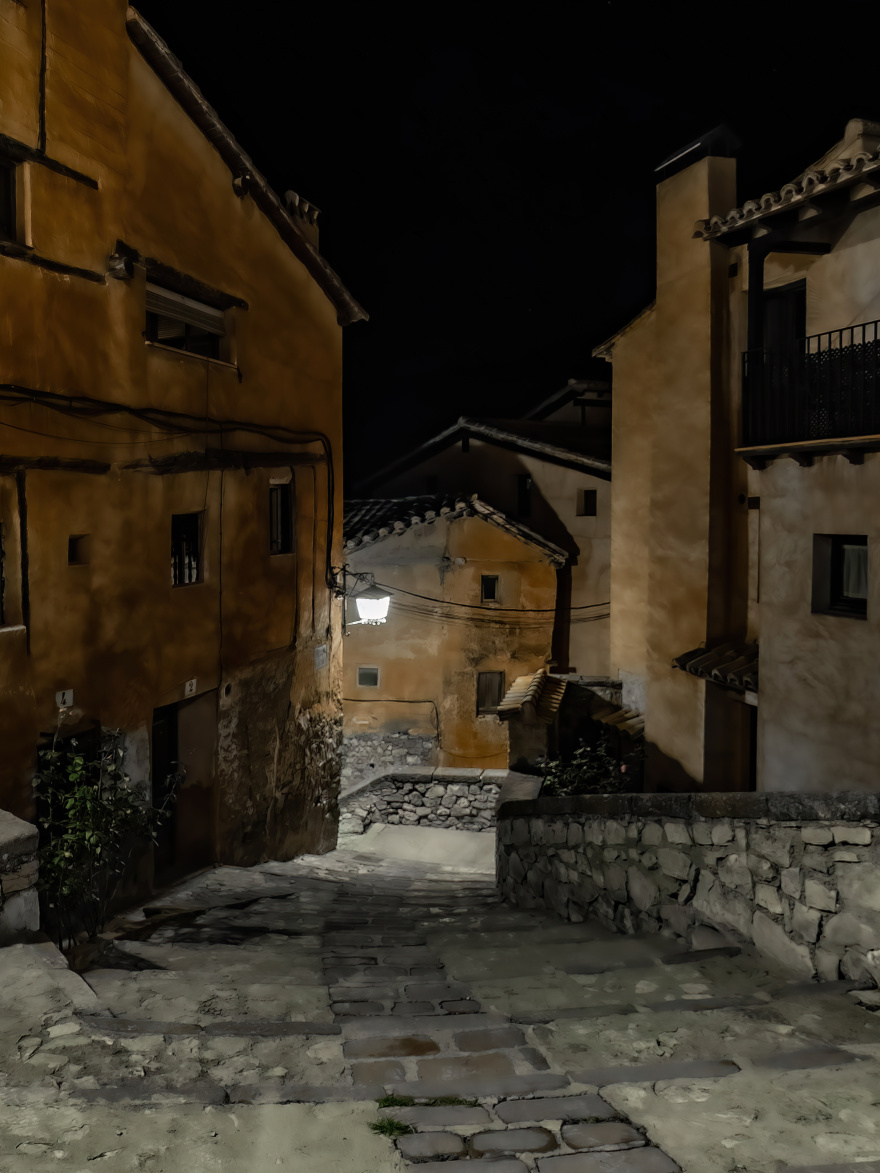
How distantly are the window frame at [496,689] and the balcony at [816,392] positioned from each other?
13.3 metres

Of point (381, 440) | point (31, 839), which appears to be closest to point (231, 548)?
point (31, 839)

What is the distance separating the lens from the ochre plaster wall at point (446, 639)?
2369cm

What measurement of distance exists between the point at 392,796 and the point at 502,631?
673 centimetres

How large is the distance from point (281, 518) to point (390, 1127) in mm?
10036

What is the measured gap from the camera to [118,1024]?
4328 millimetres

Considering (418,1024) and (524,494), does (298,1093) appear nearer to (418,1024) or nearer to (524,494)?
(418,1024)

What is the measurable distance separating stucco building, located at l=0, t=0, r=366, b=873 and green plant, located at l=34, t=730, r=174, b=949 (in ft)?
0.88

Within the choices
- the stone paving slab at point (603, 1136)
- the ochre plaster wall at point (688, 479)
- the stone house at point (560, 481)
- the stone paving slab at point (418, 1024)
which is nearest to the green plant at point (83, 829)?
the stone paving slab at point (418, 1024)

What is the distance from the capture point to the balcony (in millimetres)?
10078

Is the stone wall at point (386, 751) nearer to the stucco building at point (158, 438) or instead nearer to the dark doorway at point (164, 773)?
the stucco building at point (158, 438)

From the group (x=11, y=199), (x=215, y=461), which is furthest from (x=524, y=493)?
(x=11, y=199)

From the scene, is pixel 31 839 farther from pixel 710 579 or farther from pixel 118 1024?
pixel 710 579

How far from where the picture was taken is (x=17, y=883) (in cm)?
503

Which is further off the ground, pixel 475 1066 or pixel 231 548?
pixel 231 548
